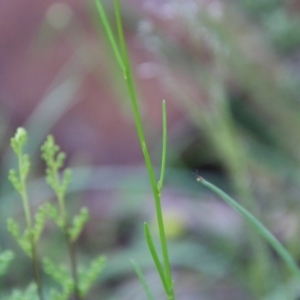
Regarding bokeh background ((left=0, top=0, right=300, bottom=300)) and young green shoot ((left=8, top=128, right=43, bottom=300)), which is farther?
bokeh background ((left=0, top=0, right=300, bottom=300))

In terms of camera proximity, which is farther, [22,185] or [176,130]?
[176,130]

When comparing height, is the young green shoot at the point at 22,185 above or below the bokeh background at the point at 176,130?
below

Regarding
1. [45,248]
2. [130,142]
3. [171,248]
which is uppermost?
[130,142]

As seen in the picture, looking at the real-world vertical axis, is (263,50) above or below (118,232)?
above

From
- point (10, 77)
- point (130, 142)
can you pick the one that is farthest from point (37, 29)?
point (130, 142)

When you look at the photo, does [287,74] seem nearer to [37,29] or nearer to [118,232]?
[118,232]

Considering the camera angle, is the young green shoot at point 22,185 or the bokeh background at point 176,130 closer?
the young green shoot at point 22,185

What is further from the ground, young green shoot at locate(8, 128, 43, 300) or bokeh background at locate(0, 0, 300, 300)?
bokeh background at locate(0, 0, 300, 300)

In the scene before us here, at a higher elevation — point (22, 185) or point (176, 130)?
point (176, 130)
